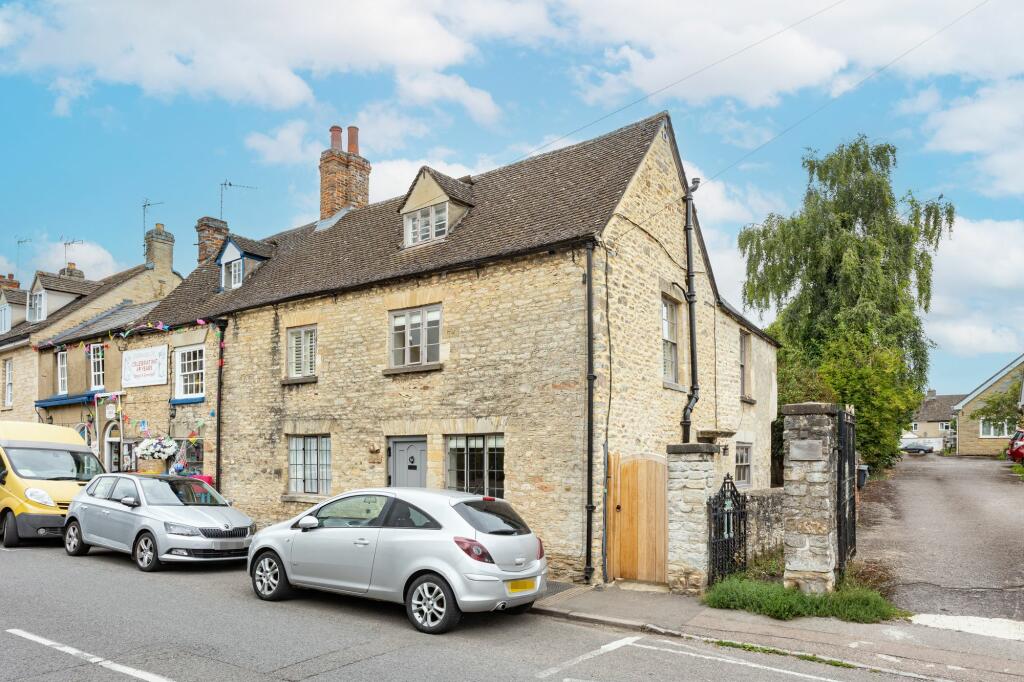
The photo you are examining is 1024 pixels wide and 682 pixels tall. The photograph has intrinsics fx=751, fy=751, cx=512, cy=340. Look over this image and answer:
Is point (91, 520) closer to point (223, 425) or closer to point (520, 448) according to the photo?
point (223, 425)

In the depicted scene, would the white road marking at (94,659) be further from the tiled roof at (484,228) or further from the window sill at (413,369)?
the tiled roof at (484,228)

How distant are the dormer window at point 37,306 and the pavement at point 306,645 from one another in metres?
Result: 21.0

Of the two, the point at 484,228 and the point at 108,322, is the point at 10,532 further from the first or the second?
the point at 108,322

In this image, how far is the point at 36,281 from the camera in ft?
93.0

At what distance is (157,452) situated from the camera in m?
19.7

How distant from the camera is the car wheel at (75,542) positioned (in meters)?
13.7

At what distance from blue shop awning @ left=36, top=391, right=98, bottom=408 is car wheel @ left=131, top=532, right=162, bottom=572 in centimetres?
1212

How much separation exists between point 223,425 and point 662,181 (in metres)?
11.9

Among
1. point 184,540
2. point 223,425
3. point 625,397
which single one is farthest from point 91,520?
point 625,397

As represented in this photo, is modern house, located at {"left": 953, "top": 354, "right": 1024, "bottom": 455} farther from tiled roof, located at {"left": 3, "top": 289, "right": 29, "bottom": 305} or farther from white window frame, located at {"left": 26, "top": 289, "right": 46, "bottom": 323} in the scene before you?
tiled roof, located at {"left": 3, "top": 289, "right": 29, "bottom": 305}

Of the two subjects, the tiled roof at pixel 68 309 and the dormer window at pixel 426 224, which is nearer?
the dormer window at pixel 426 224

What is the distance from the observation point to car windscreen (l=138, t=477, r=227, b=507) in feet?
42.6

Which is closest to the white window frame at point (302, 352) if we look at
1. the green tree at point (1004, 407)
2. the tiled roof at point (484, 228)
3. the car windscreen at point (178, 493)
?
the tiled roof at point (484, 228)

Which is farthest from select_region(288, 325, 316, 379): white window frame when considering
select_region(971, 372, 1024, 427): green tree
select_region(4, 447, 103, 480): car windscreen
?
select_region(971, 372, 1024, 427): green tree
